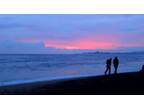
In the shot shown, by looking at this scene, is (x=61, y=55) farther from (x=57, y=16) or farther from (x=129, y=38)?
(x=129, y=38)

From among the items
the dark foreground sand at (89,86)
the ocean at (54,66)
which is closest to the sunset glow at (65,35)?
the ocean at (54,66)

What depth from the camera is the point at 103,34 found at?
7277mm

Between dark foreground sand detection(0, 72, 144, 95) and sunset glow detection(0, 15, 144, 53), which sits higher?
sunset glow detection(0, 15, 144, 53)

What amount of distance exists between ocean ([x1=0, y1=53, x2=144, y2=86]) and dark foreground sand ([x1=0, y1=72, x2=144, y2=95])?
9cm

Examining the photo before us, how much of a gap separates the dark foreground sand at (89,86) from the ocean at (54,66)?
0.09 meters

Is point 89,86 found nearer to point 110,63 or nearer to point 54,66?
point 110,63

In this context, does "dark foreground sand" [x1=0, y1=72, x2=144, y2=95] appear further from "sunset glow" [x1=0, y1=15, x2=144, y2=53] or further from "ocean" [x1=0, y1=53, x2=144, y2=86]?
"sunset glow" [x1=0, y1=15, x2=144, y2=53]

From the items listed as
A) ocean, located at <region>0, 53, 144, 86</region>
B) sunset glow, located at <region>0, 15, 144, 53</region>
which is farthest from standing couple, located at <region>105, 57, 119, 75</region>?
sunset glow, located at <region>0, 15, 144, 53</region>

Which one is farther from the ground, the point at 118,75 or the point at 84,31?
the point at 84,31

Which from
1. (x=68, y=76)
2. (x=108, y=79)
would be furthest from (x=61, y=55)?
(x=108, y=79)

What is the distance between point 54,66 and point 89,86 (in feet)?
1.94

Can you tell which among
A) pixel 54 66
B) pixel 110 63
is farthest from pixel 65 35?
pixel 110 63

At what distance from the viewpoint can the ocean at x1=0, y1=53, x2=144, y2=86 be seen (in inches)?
283
